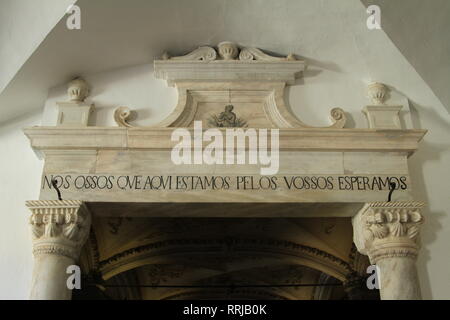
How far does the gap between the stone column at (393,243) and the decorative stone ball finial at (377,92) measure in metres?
1.28

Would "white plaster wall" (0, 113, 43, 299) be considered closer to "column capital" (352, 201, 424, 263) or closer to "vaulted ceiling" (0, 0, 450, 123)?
"vaulted ceiling" (0, 0, 450, 123)

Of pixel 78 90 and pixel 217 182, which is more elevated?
pixel 78 90

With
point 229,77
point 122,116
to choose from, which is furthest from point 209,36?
point 122,116

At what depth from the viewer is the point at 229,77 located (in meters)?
6.38

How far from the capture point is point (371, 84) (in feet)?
21.0

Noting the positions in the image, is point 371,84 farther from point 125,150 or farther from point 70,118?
point 70,118

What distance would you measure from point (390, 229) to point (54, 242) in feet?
10.9

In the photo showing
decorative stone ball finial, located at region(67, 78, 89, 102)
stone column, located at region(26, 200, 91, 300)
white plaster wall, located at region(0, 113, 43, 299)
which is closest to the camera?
stone column, located at region(26, 200, 91, 300)

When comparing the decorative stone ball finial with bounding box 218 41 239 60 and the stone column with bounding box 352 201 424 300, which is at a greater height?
the decorative stone ball finial with bounding box 218 41 239 60

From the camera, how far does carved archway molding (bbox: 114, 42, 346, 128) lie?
630 centimetres

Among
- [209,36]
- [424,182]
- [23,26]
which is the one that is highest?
[209,36]

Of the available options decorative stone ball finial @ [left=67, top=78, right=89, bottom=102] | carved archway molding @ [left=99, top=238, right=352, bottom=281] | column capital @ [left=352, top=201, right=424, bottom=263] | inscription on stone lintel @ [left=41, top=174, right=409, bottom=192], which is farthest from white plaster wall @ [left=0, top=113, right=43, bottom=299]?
column capital @ [left=352, top=201, right=424, bottom=263]

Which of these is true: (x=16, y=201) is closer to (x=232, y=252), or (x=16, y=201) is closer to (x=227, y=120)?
(x=227, y=120)
